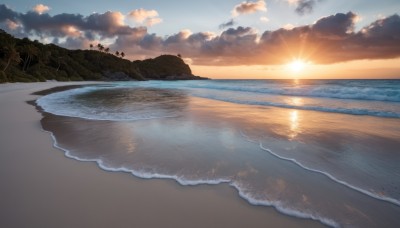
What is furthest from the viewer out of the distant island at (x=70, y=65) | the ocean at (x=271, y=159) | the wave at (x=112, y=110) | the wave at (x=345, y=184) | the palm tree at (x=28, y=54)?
the palm tree at (x=28, y=54)

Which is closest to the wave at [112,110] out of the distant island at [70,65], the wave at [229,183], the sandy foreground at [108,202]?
the wave at [229,183]

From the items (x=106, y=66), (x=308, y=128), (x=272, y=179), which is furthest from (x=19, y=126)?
(x=106, y=66)

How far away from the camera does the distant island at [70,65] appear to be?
1806 inches

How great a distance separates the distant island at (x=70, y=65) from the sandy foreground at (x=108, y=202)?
41.3 m

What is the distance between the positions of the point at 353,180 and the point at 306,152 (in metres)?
1.42

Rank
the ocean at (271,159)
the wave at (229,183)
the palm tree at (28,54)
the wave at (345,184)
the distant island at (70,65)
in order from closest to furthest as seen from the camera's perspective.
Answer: the wave at (229,183)
the ocean at (271,159)
the wave at (345,184)
the distant island at (70,65)
the palm tree at (28,54)

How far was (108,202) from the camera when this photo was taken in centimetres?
278

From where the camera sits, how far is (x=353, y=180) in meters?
3.54

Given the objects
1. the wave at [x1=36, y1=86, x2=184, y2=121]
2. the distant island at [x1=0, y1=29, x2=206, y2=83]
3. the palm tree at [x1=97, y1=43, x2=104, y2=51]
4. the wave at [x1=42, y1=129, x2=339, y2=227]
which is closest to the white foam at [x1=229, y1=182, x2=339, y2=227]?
the wave at [x1=42, y1=129, x2=339, y2=227]

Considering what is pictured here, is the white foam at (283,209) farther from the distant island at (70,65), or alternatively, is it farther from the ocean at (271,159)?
the distant island at (70,65)

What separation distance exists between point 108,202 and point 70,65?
94230 mm

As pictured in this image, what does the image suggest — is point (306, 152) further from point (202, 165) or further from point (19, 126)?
point (19, 126)

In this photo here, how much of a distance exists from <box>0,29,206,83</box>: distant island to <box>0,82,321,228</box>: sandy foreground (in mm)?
41301

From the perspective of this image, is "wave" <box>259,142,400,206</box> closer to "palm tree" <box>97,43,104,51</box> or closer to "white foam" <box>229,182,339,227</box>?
"white foam" <box>229,182,339,227</box>
